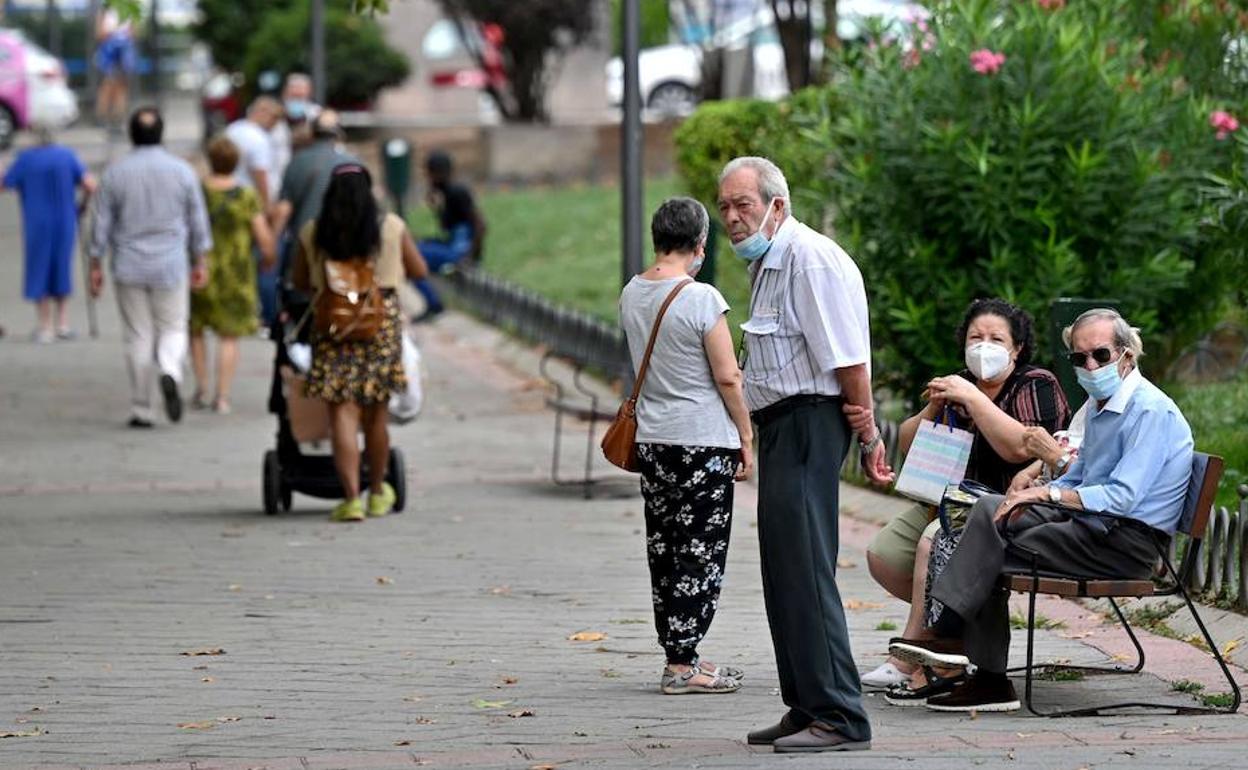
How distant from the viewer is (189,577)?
1000 cm

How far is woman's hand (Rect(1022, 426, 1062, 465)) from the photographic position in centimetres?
730

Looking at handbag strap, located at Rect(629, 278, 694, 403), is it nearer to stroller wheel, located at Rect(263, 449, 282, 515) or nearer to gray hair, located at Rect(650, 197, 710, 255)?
gray hair, located at Rect(650, 197, 710, 255)

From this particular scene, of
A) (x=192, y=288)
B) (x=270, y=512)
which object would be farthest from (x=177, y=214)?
(x=270, y=512)

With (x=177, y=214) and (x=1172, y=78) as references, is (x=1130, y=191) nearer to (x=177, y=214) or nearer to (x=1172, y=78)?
(x=1172, y=78)

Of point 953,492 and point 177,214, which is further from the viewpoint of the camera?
point 177,214

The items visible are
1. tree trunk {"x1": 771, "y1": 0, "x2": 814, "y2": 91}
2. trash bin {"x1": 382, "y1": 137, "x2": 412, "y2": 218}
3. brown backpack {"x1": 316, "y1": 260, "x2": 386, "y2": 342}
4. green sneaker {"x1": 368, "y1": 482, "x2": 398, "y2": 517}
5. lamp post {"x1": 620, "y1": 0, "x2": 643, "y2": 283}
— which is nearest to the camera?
brown backpack {"x1": 316, "y1": 260, "x2": 386, "y2": 342}

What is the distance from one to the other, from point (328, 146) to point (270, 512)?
3975mm

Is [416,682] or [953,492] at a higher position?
[953,492]

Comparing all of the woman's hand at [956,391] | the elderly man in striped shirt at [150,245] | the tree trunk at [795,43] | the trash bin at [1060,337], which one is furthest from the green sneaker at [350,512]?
the tree trunk at [795,43]

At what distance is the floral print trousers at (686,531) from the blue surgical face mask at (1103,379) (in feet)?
3.61

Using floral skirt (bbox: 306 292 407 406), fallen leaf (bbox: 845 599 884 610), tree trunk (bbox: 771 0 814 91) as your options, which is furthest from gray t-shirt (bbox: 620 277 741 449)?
tree trunk (bbox: 771 0 814 91)

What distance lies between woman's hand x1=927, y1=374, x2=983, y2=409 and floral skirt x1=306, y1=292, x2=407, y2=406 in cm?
427

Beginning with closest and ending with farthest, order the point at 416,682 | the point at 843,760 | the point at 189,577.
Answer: the point at 843,760 → the point at 416,682 → the point at 189,577

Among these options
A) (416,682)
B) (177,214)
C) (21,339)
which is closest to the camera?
(416,682)
